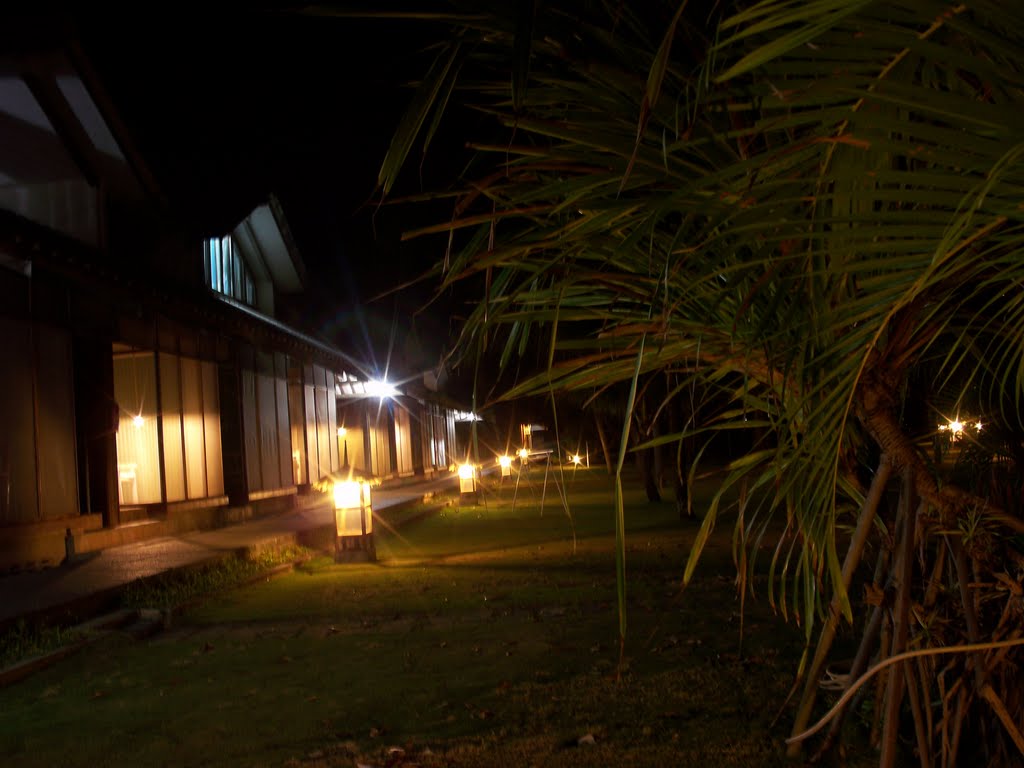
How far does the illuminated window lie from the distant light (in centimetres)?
480

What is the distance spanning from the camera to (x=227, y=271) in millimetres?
20938

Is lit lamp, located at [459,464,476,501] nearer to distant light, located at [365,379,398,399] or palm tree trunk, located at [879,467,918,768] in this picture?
distant light, located at [365,379,398,399]

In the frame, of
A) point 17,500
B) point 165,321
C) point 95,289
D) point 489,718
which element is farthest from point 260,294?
point 489,718

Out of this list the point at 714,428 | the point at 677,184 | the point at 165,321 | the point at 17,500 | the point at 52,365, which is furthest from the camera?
the point at 165,321

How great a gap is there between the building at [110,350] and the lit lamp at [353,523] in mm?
3322

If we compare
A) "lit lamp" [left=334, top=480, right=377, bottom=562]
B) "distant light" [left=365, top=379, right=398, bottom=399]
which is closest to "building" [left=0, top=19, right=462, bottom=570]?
"lit lamp" [left=334, top=480, right=377, bottom=562]

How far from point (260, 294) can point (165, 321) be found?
8540 mm

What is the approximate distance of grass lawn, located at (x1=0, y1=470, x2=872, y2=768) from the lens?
4.23 m

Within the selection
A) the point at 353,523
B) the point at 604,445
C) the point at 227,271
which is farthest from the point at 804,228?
the point at 227,271

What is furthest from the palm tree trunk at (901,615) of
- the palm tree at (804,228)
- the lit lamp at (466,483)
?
the lit lamp at (466,483)

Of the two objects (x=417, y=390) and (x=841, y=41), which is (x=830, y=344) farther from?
(x=417, y=390)

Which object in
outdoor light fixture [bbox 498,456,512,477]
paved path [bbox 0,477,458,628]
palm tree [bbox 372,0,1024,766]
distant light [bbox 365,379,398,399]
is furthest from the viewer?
distant light [bbox 365,379,398,399]

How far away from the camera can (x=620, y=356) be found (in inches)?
98.3

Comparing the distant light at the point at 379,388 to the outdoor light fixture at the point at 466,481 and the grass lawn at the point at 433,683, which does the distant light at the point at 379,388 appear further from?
the grass lawn at the point at 433,683
